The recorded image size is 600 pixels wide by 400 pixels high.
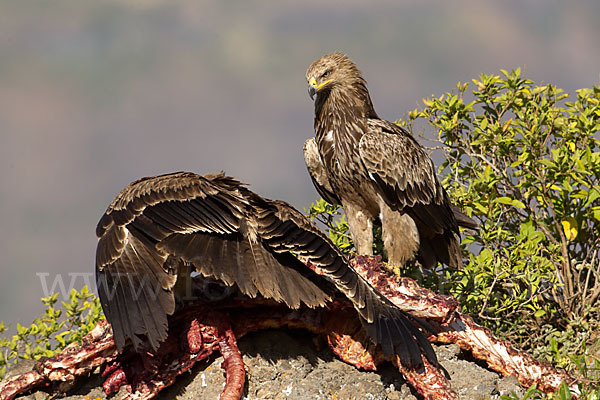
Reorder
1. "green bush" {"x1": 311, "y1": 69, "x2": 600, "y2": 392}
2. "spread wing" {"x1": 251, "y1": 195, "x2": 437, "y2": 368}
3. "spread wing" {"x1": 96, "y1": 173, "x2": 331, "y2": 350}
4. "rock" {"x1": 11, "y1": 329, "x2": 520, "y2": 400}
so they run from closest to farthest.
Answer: "spread wing" {"x1": 96, "y1": 173, "x2": 331, "y2": 350} → "spread wing" {"x1": 251, "y1": 195, "x2": 437, "y2": 368} → "rock" {"x1": 11, "y1": 329, "x2": 520, "y2": 400} → "green bush" {"x1": 311, "y1": 69, "x2": 600, "y2": 392}

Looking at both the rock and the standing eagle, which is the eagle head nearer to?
the standing eagle

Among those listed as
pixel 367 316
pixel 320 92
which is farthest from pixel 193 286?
pixel 320 92

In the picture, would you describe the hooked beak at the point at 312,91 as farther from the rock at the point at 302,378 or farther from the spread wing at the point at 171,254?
the rock at the point at 302,378

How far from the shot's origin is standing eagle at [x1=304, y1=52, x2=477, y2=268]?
6.59 meters

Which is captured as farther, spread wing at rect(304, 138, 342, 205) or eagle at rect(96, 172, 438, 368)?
spread wing at rect(304, 138, 342, 205)

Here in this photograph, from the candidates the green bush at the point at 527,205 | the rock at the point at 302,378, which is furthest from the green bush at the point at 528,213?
the rock at the point at 302,378

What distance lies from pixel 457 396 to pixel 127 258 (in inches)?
82.1

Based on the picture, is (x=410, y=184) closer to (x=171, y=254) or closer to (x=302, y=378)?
(x=302, y=378)

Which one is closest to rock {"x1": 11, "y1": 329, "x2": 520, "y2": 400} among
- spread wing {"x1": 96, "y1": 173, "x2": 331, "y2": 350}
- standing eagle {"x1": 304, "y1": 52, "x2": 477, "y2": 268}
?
spread wing {"x1": 96, "y1": 173, "x2": 331, "y2": 350}

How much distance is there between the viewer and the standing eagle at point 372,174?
659 centimetres

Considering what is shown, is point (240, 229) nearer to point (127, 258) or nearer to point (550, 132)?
point (127, 258)

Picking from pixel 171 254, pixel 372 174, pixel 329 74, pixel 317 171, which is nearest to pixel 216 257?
pixel 171 254

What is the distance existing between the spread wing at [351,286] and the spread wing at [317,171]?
2.98 m

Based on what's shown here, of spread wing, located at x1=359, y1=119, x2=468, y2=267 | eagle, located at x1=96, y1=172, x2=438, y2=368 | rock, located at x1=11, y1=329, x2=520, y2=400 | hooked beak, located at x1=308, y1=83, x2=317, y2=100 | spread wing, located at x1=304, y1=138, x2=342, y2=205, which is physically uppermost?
hooked beak, located at x1=308, y1=83, x2=317, y2=100
